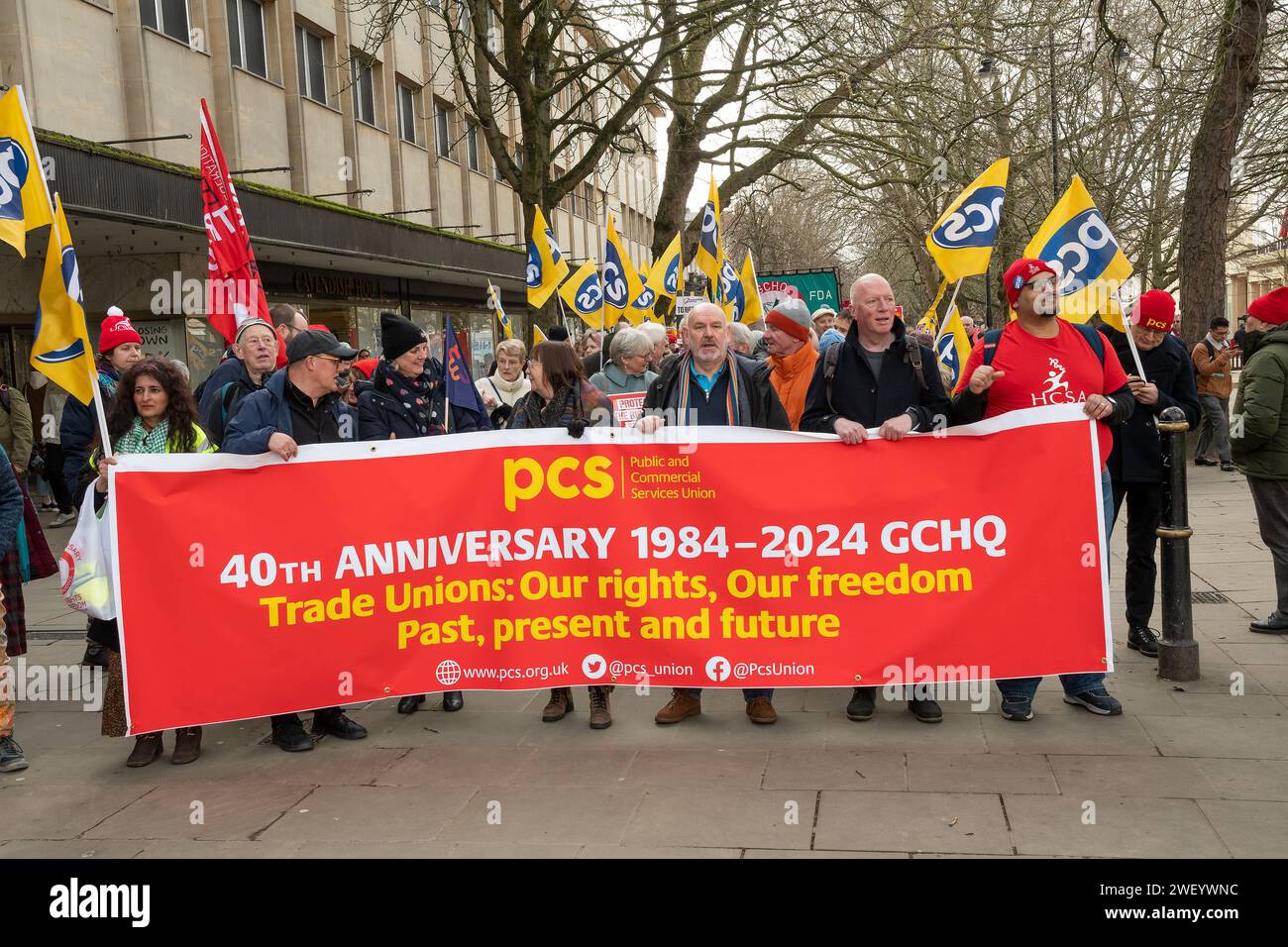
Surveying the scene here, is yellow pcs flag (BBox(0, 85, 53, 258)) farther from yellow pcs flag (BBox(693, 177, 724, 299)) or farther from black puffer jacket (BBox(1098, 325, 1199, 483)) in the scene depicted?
yellow pcs flag (BBox(693, 177, 724, 299))

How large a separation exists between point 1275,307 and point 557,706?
4.89 meters

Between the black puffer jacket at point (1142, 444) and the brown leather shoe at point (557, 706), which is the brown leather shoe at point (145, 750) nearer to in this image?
the brown leather shoe at point (557, 706)

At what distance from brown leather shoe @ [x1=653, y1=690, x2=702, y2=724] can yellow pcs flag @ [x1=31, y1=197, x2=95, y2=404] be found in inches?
123

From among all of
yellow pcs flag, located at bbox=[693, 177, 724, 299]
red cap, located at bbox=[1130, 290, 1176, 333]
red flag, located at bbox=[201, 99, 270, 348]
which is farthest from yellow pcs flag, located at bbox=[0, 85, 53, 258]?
yellow pcs flag, located at bbox=[693, 177, 724, 299]

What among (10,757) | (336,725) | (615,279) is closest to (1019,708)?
(336,725)

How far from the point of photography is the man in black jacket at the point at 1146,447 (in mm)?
6379

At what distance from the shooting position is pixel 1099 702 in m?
5.56

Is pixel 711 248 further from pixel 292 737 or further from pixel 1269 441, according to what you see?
pixel 292 737

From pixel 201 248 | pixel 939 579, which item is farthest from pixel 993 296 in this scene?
pixel 939 579

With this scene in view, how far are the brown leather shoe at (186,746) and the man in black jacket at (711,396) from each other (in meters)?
2.18

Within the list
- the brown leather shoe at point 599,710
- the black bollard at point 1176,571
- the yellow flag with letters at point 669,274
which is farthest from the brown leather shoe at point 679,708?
the yellow flag with letters at point 669,274

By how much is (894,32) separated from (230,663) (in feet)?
46.2

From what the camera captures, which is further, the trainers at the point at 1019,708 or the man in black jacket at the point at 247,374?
the man in black jacket at the point at 247,374

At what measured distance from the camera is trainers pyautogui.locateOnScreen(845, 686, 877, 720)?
18.7 feet
